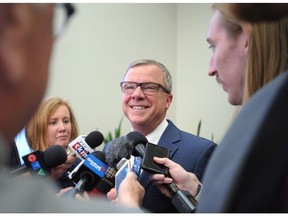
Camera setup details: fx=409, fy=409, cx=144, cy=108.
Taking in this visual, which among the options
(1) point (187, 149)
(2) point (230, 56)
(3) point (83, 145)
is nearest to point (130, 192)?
(2) point (230, 56)

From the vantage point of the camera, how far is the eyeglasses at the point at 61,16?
31 centimetres

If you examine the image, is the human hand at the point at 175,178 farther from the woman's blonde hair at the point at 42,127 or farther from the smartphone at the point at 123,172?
the woman's blonde hair at the point at 42,127

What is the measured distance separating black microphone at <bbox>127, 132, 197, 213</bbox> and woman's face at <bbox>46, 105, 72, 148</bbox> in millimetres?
911

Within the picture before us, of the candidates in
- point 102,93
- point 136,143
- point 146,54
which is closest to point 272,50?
point 136,143

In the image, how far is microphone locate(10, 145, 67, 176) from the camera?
1.09 meters

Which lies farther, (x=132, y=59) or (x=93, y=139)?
(x=132, y=59)

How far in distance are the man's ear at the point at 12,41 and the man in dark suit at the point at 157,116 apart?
4.48 feet

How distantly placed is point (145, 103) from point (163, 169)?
2.38ft

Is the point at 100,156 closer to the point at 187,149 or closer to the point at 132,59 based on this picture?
the point at 187,149

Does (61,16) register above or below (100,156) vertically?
above

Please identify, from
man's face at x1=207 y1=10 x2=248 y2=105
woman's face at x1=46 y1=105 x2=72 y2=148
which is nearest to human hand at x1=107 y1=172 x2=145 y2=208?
man's face at x1=207 y1=10 x2=248 y2=105

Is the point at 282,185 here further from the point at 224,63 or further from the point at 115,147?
the point at 115,147

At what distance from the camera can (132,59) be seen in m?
4.02

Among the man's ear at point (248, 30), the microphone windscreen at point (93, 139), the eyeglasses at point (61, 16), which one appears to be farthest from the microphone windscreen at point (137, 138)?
the eyeglasses at point (61, 16)
